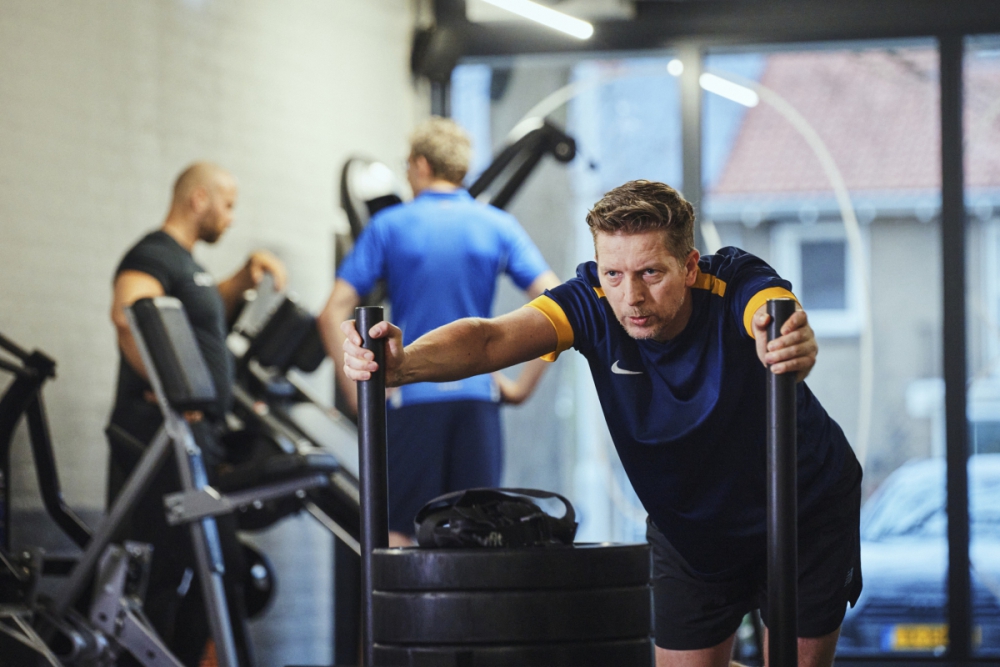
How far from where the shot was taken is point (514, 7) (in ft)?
12.7

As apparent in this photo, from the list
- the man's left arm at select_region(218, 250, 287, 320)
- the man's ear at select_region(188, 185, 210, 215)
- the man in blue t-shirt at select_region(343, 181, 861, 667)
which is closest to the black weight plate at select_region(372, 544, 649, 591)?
the man in blue t-shirt at select_region(343, 181, 861, 667)

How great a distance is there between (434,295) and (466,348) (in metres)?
1.29

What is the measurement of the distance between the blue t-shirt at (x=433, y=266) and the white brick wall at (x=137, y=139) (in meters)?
0.75

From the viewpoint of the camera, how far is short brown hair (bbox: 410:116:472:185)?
3188 mm

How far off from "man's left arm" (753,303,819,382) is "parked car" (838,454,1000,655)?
3199 millimetres

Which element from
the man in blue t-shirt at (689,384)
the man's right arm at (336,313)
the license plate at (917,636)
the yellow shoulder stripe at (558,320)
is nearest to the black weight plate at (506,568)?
the man in blue t-shirt at (689,384)

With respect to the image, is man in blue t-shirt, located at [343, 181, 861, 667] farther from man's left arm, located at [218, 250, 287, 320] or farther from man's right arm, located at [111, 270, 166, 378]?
man's left arm, located at [218, 250, 287, 320]

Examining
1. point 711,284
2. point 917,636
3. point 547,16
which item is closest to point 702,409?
point 711,284

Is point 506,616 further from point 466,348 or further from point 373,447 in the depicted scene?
point 466,348

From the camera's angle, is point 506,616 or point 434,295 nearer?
point 506,616

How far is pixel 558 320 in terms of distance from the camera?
184 cm

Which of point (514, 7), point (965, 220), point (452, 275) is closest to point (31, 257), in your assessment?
point (452, 275)

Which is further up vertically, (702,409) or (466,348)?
(466,348)

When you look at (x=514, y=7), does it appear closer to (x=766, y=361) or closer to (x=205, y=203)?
(x=205, y=203)
